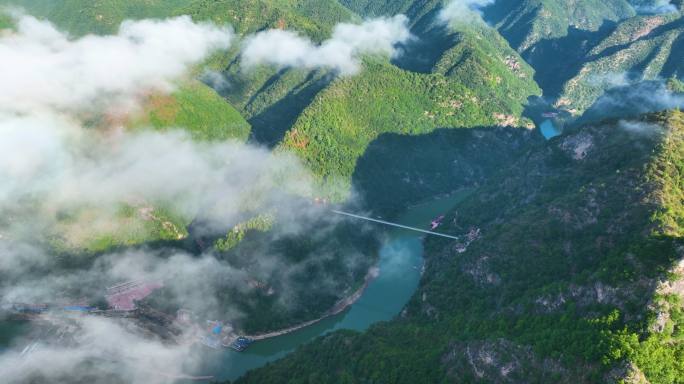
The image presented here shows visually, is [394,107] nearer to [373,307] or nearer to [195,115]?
[195,115]

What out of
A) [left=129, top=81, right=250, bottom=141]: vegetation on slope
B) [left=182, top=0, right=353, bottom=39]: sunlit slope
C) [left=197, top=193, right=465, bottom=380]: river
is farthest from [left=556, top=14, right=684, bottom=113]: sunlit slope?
[left=129, top=81, right=250, bottom=141]: vegetation on slope

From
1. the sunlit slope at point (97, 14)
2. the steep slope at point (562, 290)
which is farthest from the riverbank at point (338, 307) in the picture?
the sunlit slope at point (97, 14)

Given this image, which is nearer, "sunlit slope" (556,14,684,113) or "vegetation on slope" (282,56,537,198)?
"vegetation on slope" (282,56,537,198)

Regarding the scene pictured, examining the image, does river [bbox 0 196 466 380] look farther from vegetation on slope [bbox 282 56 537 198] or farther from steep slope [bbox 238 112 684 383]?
vegetation on slope [bbox 282 56 537 198]

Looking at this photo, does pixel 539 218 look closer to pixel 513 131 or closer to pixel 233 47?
pixel 513 131

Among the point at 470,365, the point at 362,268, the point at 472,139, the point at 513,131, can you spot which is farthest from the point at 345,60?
the point at 470,365

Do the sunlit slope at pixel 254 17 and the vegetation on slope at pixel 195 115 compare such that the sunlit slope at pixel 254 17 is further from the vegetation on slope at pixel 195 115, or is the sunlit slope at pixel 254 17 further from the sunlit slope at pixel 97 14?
the vegetation on slope at pixel 195 115
